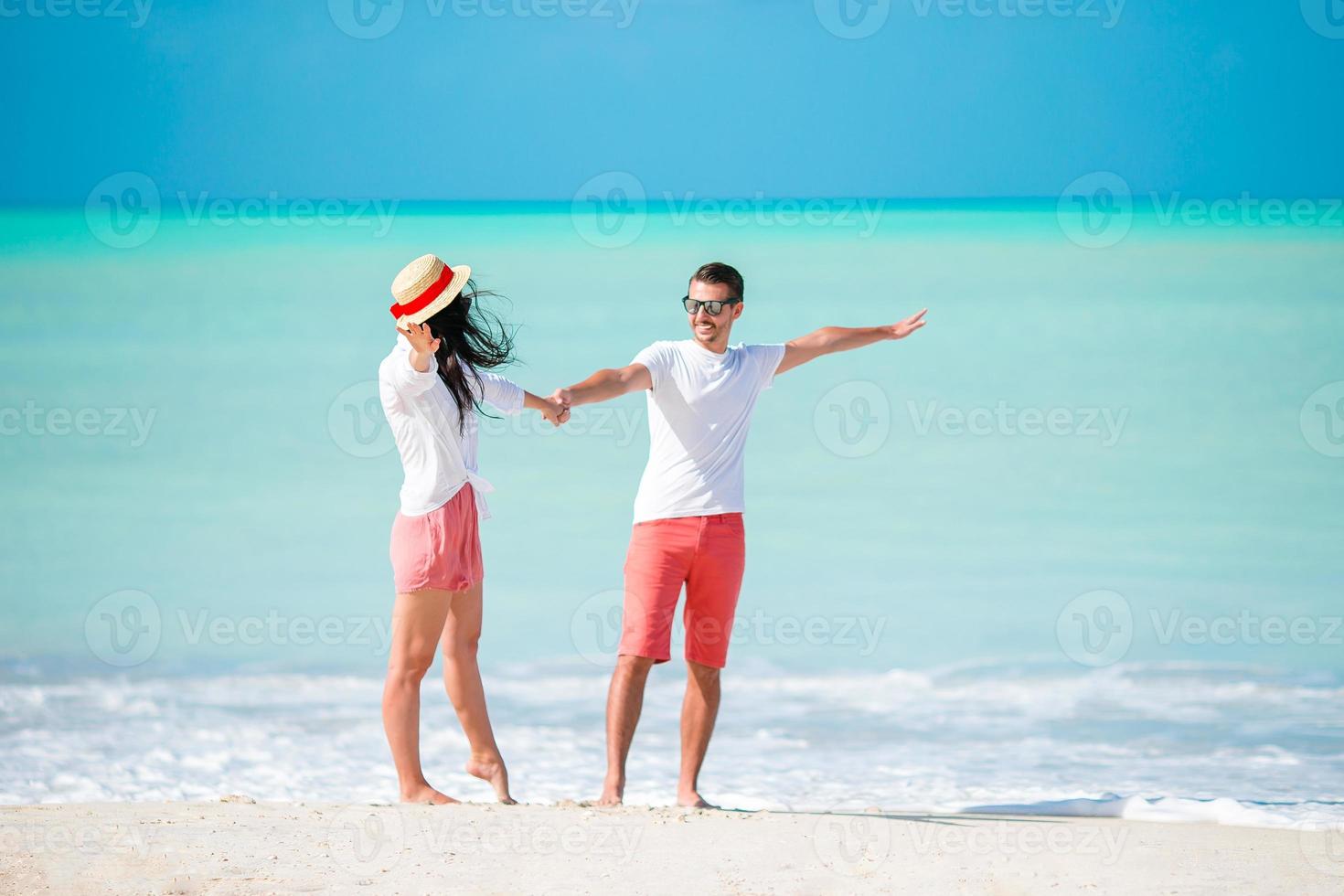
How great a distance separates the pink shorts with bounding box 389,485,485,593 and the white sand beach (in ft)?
1.62

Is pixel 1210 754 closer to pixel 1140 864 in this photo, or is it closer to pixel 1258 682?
pixel 1258 682

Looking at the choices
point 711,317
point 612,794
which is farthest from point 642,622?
point 711,317

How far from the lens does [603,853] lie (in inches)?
107

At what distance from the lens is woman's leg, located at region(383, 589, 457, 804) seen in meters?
3.15

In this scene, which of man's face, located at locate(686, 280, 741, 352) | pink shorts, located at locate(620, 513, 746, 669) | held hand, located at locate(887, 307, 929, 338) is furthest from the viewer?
held hand, located at locate(887, 307, 929, 338)

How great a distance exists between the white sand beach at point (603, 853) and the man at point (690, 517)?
0.96 feet

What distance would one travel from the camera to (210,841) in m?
2.72

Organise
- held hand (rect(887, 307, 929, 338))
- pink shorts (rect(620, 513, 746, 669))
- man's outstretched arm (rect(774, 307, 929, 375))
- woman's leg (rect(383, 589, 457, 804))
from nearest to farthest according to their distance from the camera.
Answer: woman's leg (rect(383, 589, 457, 804)) < pink shorts (rect(620, 513, 746, 669)) < man's outstretched arm (rect(774, 307, 929, 375)) < held hand (rect(887, 307, 929, 338))

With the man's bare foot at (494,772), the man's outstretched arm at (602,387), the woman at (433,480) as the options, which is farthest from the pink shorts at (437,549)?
the man's bare foot at (494,772)

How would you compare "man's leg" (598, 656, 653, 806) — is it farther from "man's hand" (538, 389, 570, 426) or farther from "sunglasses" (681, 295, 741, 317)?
"sunglasses" (681, 295, 741, 317)

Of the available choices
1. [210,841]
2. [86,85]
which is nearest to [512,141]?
[86,85]

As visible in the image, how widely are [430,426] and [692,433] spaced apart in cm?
62


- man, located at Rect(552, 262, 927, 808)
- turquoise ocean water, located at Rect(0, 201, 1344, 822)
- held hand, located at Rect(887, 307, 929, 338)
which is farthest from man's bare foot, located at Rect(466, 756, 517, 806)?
held hand, located at Rect(887, 307, 929, 338)

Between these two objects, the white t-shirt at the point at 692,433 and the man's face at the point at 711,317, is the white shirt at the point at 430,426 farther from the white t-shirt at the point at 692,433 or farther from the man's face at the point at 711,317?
the man's face at the point at 711,317
